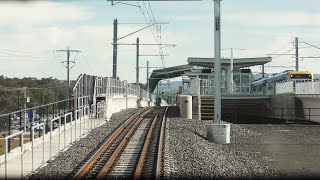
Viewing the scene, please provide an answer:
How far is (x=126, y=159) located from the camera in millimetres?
16312

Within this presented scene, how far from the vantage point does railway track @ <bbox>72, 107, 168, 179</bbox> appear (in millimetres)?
13195

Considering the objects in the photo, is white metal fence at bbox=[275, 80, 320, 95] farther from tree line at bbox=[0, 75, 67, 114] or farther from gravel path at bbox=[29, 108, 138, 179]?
gravel path at bbox=[29, 108, 138, 179]

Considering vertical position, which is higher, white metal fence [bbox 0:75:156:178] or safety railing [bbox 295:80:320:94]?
safety railing [bbox 295:80:320:94]

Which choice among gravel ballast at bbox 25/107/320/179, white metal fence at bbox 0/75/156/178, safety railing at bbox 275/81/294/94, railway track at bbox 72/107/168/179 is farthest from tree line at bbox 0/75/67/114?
railway track at bbox 72/107/168/179

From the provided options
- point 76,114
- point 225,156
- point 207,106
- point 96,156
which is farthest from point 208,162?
point 207,106

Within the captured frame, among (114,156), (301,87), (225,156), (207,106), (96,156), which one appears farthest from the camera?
(301,87)

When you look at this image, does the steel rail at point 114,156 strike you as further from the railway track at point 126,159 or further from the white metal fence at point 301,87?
the white metal fence at point 301,87

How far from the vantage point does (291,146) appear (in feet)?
80.0

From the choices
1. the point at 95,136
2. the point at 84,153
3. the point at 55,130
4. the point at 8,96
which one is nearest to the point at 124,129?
the point at 95,136

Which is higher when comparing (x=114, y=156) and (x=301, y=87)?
(x=301, y=87)

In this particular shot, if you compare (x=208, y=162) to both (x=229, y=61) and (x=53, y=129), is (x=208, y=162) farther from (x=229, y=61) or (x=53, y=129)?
(x=229, y=61)

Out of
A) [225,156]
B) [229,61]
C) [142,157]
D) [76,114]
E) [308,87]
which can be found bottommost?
[225,156]

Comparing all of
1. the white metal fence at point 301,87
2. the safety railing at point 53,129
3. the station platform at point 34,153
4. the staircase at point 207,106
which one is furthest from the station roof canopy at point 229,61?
the station platform at point 34,153

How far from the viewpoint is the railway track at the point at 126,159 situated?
1320 centimetres
